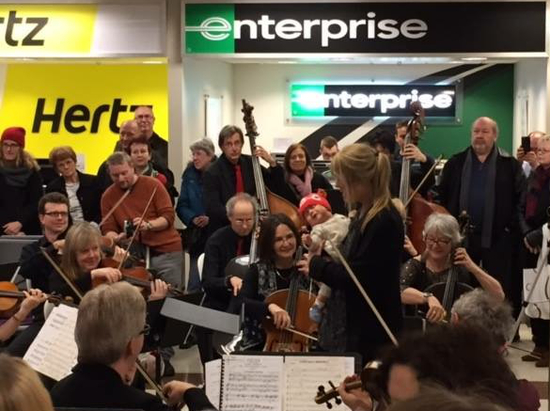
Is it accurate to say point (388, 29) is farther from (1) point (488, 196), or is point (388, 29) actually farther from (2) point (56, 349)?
(2) point (56, 349)

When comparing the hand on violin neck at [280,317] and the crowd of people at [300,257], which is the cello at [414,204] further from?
the hand on violin neck at [280,317]

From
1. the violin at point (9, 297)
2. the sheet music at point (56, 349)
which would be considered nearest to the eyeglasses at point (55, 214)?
the violin at point (9, 297)

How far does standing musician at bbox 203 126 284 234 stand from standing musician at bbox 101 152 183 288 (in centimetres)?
36

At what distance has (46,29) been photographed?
746 cm

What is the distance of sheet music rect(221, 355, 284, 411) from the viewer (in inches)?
126

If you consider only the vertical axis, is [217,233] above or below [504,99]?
below

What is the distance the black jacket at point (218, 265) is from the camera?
509cm

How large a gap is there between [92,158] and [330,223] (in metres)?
6.39

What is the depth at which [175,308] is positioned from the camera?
328 centimetres

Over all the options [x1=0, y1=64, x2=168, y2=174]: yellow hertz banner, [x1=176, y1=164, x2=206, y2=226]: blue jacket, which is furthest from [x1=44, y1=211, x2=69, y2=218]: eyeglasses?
[x1=0, y1=64, x2=168, y2=174]: yellow hertz banner

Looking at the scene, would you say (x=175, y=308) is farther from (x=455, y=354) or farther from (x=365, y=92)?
(x=365, y=92)

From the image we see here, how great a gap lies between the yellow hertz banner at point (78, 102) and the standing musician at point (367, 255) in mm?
6426

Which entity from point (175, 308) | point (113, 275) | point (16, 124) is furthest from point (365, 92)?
point (175, 308)

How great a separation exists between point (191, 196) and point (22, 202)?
43.5 inches
